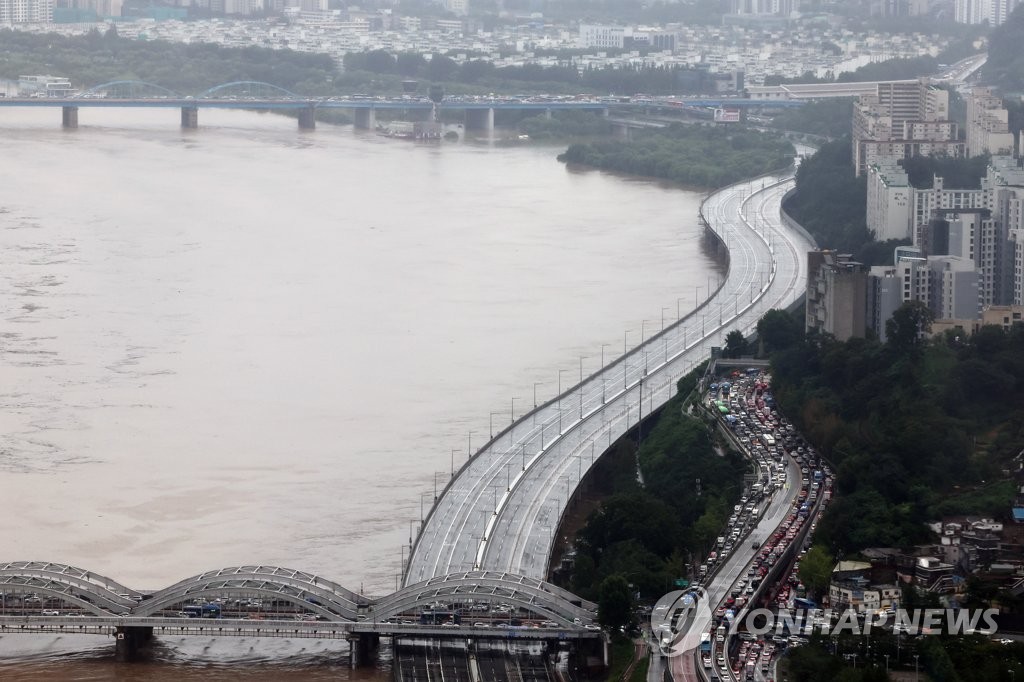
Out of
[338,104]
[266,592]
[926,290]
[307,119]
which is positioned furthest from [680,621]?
[338,104]

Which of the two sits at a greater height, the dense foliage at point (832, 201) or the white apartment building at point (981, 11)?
the white apartment building at point (981, 11)

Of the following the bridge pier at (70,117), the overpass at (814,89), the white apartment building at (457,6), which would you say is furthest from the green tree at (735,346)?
the white apartment building at (457,6)

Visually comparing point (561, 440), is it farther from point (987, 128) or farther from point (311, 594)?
point (987, 128)

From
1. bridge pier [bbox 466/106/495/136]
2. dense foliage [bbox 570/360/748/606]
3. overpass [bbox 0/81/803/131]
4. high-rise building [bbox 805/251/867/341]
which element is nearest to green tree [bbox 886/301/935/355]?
high-rise building [bbox 805/251/867/341]

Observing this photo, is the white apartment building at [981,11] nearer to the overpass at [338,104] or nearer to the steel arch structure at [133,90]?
the overpass at [338,104]

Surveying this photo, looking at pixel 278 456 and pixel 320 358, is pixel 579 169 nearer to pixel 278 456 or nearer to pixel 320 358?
pixel 320 358

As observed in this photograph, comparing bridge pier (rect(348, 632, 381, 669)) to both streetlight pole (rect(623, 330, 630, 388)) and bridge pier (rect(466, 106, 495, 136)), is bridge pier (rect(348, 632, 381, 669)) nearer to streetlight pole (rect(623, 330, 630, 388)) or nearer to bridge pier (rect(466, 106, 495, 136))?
streetlight pole (rect(623, 330, 630, 388))

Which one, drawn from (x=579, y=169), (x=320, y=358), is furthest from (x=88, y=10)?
(x=320, y=358)
